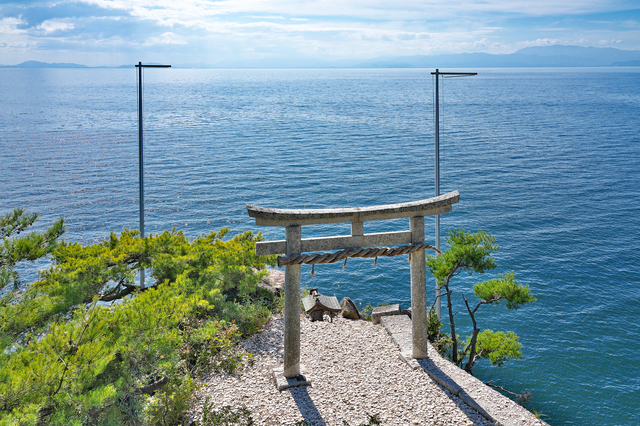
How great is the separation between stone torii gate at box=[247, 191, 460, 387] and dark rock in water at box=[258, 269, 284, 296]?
6153 millimetres

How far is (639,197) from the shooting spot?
42594mm

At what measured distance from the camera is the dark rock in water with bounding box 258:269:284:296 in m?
19.6

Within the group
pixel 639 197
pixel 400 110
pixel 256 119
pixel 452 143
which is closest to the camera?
pixel 639 197

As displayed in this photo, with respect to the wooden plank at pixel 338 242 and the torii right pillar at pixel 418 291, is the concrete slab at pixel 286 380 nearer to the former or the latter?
the torii right pillar at pixel 418 291

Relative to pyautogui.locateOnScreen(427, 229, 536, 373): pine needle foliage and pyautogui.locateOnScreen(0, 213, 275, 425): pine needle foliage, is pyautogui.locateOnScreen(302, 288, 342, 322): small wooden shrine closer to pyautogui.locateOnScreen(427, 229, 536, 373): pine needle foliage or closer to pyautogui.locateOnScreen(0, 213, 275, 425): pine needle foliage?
pyautogui.locateOnScreen(0, 213, 275, 425): pine needle foliage

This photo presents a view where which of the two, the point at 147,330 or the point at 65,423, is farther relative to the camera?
the point at 147,330

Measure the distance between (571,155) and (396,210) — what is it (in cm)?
5465

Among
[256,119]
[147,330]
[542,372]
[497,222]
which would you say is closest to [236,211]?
[497,222]

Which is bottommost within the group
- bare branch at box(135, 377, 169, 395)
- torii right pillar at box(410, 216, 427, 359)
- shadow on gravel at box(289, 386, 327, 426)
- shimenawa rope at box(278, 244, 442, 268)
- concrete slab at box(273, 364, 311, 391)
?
shadow on gravel at box(289, 386, 327, 426)

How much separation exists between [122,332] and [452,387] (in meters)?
8.33

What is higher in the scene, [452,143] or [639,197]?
[452,143]

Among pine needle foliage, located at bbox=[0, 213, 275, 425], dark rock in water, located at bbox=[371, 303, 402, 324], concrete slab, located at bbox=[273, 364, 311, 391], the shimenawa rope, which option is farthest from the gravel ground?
the shimenawa rope

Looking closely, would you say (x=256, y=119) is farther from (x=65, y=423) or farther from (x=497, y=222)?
(x=65, y=423)

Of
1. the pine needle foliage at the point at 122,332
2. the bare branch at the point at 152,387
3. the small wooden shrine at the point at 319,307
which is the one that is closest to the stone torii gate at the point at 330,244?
the pine needle foliage at the point at 122,332
